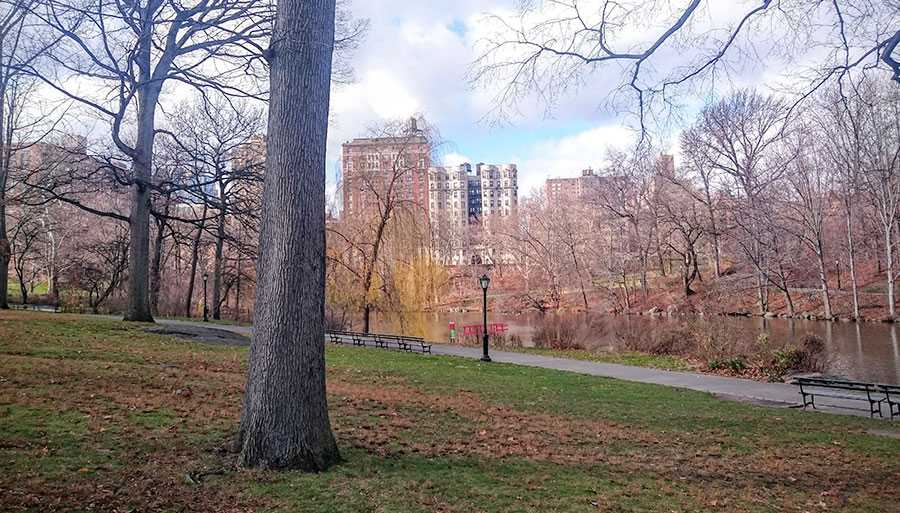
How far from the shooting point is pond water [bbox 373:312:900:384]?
17328 mm

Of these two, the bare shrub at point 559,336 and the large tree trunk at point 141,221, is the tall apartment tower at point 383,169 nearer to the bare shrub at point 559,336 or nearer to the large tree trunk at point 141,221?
the bare shrub at point 559,336

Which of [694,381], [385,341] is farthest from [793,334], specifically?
[385,341]

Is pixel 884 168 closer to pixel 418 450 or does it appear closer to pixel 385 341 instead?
pixel 385 341

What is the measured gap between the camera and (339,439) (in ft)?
18.9

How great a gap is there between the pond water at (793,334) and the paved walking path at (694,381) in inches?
139

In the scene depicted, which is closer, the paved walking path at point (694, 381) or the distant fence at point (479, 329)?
the paved walking path at point (694, 381)

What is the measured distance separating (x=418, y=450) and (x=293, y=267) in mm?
2206

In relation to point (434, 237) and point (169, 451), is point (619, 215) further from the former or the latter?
point (169, 451)

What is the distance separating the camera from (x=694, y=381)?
13695 mm

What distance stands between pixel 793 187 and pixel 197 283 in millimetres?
41054

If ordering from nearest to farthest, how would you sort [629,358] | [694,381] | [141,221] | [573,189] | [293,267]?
1. [293,267]
2. [694,381]
3. [141,221]
4. [629,358]
5. [573,189]

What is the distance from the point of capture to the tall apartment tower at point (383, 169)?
2497cm

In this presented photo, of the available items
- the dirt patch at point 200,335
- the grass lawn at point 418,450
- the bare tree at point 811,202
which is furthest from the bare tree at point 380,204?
the bare tree at point 811,202

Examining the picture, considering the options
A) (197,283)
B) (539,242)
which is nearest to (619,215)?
(539,242)
